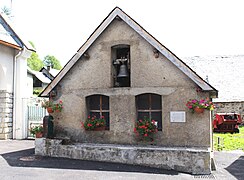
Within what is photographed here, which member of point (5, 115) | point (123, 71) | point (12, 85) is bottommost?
point (5, 115)

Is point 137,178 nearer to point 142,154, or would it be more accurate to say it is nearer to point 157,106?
A: point 142,154

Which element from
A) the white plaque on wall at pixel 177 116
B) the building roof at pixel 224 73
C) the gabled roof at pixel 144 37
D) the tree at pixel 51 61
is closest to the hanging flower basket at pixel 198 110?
the white plaque on wall at pixel 177 116

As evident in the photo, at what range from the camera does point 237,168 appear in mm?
8672

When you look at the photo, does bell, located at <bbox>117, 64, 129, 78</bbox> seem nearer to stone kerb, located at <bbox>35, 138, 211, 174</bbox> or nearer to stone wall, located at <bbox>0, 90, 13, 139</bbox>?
stone kerb, located at <bbox>35, 138, 211, 174</bbox>

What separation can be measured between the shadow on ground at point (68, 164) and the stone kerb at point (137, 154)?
0.77ft

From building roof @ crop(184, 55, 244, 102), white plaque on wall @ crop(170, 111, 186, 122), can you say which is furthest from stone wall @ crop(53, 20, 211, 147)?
building roof @ crop(184, 55, 244, 102)

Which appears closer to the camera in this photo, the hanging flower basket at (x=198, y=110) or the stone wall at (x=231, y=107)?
the hanging flower basket at (x=198, y=110)

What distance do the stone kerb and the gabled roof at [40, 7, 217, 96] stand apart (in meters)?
2.10

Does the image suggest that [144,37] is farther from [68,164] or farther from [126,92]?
[68,164]

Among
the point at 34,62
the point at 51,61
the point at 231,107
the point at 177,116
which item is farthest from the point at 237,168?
the point at 51,61

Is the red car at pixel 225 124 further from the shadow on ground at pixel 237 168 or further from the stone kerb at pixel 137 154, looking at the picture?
the stone kerb at pixel 137 154

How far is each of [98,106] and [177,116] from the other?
3.08 metres

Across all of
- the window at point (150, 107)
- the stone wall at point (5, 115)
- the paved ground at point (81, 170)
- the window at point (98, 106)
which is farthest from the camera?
the stone wall at point (5, 115)

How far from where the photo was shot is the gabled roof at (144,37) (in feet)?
28.1
